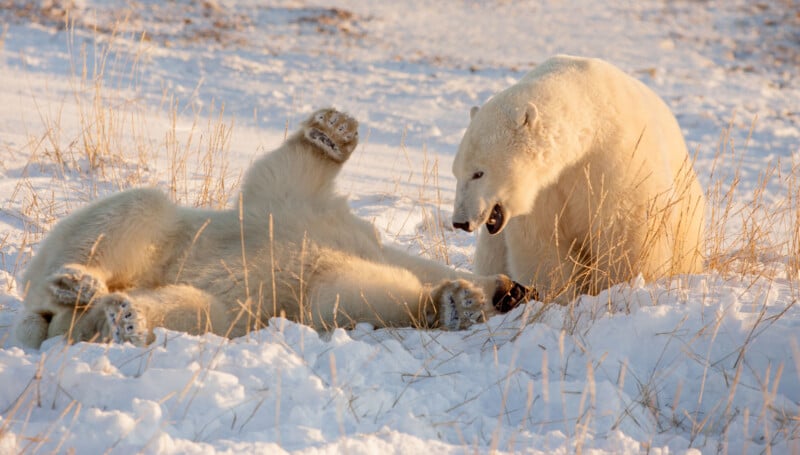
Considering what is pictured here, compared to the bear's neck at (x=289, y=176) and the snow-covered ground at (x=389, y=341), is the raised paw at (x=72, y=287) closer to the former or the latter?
the snow-covered ground at (x=389, y=341)

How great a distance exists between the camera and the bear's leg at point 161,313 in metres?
3.13

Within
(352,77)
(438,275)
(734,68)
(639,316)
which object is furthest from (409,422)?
(734,68)

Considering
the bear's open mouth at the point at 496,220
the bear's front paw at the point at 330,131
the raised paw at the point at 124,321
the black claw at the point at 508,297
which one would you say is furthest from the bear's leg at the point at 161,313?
the bear's open mouth at the point at 496,220

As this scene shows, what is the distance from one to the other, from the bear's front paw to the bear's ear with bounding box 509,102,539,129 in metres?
0.90

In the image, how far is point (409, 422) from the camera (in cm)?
267

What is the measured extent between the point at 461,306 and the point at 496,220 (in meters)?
1.10

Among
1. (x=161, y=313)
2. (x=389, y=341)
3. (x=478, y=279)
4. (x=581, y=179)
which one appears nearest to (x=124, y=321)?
(x=161, y=313)

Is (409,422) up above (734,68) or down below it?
below

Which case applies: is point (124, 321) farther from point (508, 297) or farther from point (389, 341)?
point (508, 297)

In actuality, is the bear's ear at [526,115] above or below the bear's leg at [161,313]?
above

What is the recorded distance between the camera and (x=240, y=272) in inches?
145

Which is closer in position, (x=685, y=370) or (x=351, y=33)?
(x=685, y=370)

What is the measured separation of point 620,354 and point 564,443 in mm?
785

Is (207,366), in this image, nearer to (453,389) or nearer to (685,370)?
(453,389)
